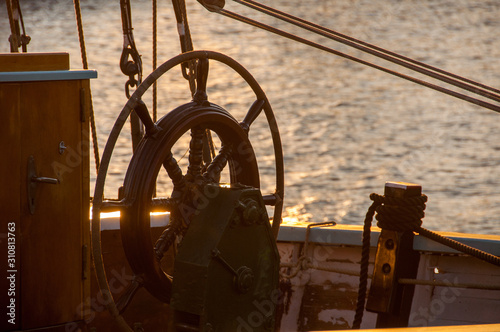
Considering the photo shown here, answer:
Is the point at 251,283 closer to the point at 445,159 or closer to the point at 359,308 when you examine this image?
the point at 359,308

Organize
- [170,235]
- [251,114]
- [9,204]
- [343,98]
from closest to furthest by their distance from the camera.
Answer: [9,204] → [170,235] → [251,114] → [343,98]

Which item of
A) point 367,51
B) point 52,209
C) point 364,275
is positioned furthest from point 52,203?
point 367,51

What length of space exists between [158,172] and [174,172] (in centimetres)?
7

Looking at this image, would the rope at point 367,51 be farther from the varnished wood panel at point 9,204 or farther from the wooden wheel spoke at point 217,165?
the varnished wood panel at point 9,204

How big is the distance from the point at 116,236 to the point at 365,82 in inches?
491

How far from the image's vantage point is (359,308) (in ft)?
8.07

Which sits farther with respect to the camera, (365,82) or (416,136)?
(365,82)

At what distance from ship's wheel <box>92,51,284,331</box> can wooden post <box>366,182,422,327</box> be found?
18.5 inches

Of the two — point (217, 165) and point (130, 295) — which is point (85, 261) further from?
point (217, 165)

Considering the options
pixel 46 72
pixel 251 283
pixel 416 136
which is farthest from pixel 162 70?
pixel 416 136

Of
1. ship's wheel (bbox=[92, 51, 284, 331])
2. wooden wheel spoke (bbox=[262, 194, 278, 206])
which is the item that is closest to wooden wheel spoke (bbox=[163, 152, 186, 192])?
ship's wheel (bbox=[92, 51, 284, 331])

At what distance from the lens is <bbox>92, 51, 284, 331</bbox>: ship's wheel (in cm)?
188

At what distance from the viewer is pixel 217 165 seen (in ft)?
6.99

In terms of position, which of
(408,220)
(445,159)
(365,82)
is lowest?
(408,220)
